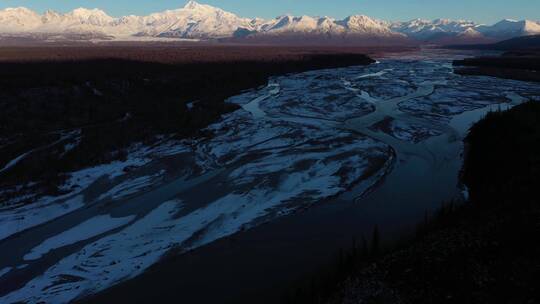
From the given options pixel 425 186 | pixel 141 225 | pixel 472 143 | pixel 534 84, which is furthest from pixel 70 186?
pixel 534 84

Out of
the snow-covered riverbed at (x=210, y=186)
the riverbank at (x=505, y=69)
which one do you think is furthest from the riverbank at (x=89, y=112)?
the riverbank at (x=505, y=69)

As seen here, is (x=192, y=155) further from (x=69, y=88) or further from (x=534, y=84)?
(x=534, y=84)

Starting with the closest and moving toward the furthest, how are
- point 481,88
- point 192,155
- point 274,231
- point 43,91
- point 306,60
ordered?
point 274,231
point 192,155
point 43,91
point 481,88
point 306,60

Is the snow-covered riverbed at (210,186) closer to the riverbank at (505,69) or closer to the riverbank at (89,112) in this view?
the riverbank at (89,112)

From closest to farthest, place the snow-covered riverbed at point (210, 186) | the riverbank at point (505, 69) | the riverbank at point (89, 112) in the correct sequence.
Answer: the snow-covered riverbed at point (210, 186), the riverbank at point (89, 112), the riverbank at point (505, 69)

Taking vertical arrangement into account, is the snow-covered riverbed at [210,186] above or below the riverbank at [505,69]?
below

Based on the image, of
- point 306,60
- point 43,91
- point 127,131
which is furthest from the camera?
point 306,60

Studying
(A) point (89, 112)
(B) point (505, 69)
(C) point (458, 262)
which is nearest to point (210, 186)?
(C) point (458, 262)

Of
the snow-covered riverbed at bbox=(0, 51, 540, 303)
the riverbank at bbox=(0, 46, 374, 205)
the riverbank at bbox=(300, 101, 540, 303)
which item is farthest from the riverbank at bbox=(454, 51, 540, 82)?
the riverbank at bbox=(300, 101, 540, 303)
